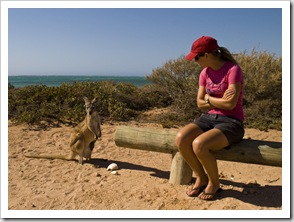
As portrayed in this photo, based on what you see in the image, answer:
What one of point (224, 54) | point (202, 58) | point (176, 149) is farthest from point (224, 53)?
point (176, 149)

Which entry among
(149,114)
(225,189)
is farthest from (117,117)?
(225,189)

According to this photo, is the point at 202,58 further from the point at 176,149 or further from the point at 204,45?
the point at 176,149

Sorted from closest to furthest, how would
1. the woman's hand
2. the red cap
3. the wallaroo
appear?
the woman's hand < the red cap < the wallaroo

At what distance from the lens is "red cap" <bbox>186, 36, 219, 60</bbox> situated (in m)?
3.78

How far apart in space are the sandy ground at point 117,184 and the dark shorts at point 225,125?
78 cm

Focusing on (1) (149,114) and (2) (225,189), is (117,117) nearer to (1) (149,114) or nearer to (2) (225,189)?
(1) (149,114)

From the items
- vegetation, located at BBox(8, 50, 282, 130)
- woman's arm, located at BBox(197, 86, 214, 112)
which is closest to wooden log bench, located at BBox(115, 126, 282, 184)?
woman's arm, located at BBox(197, 86, 214, 112)

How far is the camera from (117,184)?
15.5 ft

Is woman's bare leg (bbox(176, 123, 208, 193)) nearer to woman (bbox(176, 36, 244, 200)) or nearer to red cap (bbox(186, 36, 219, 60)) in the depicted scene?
woman (bbox(176, 36, 244, 200))

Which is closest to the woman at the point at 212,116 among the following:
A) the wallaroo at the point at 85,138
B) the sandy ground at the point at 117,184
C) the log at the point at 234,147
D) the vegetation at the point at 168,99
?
the log at the point at 234,147

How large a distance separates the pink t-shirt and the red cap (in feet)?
0.87

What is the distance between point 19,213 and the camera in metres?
3.86

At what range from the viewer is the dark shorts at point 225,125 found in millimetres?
→ 3781

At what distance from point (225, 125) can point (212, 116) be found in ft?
0.74
